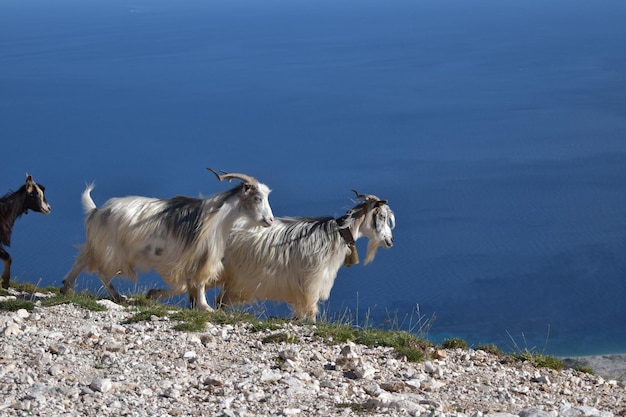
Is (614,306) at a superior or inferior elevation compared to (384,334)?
inferior

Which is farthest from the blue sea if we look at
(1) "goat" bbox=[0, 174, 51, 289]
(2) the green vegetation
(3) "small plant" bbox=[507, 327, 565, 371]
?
(3) "small plant" bbox=[507, 327, 565, 371]

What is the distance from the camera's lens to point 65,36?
65562 mm

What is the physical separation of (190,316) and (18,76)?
4579cm

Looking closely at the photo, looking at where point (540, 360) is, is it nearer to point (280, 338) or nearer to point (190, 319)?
point (280, 338)

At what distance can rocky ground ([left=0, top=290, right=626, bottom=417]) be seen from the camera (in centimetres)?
499

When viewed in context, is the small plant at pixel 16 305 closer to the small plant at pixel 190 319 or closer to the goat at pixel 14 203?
the small plant at pixel 190 319

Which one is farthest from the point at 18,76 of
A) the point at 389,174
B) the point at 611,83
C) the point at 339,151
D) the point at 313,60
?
the point at 611,83

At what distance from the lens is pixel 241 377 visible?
554 cm

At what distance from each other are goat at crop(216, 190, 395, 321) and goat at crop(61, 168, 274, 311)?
1.72 feet

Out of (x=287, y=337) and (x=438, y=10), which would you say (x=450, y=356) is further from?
(x=438, y=10)

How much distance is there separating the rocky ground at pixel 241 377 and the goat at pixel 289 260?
200 cm

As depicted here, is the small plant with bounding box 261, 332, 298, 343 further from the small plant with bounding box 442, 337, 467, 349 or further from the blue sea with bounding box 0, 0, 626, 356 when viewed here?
the blue sea with bounding box 0, 0, 626, 356

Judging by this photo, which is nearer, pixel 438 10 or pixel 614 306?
pixel 614 306

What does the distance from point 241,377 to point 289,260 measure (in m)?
3.41
